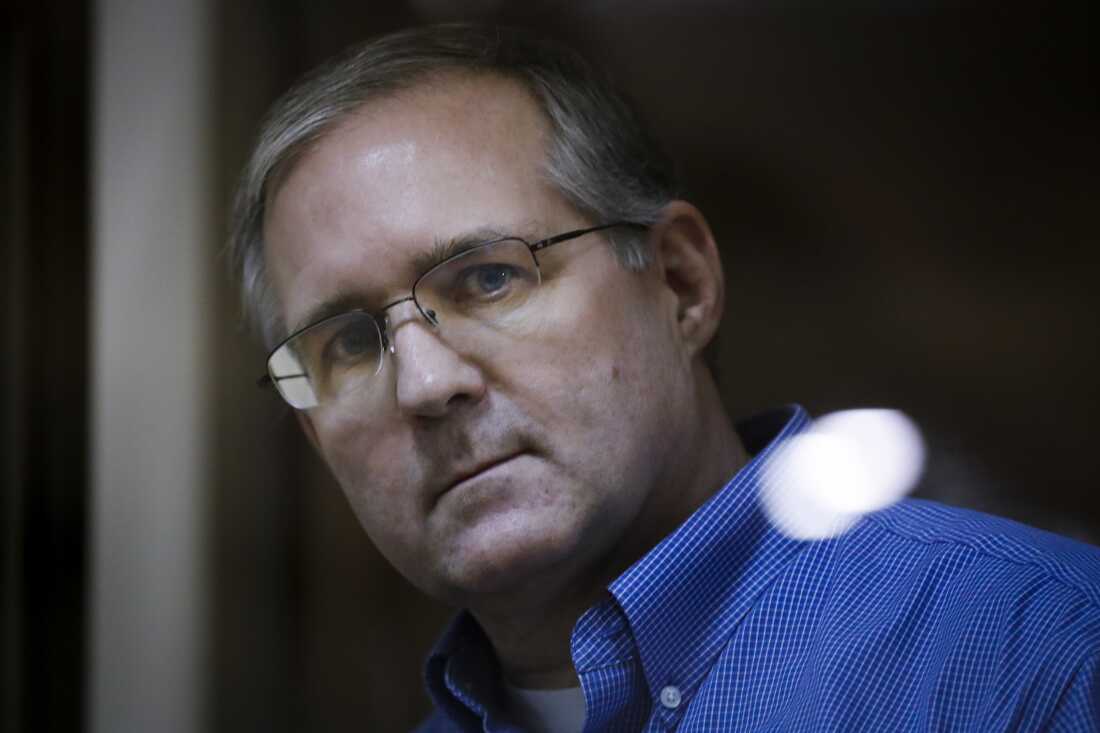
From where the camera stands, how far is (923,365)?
0.77 meters

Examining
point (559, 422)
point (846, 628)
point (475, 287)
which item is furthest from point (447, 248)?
point (846, 628)

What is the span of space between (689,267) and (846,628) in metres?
0.35

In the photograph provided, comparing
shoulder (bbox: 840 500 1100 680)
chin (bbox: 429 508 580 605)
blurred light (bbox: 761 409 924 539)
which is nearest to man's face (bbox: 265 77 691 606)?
chin (bbox: 429 508 580 605)

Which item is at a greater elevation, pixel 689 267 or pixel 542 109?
pixel 542 109

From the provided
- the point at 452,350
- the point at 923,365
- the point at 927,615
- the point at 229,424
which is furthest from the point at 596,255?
the point at 229,424

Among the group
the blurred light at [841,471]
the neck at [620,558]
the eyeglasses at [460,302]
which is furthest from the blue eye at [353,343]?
the blurred light at [841,471]

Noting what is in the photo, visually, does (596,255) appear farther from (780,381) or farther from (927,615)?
(927,615)

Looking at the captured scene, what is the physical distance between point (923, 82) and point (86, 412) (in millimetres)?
927

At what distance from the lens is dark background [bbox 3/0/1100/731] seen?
27.8 inches

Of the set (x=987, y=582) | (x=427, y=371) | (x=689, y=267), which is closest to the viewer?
(x=987, y=582)

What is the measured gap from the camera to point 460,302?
0.84 meters

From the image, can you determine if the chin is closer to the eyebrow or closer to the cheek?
the cheek

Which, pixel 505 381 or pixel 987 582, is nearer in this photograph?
pixel 987 582

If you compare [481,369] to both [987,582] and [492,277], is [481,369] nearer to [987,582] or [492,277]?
[492,277]
